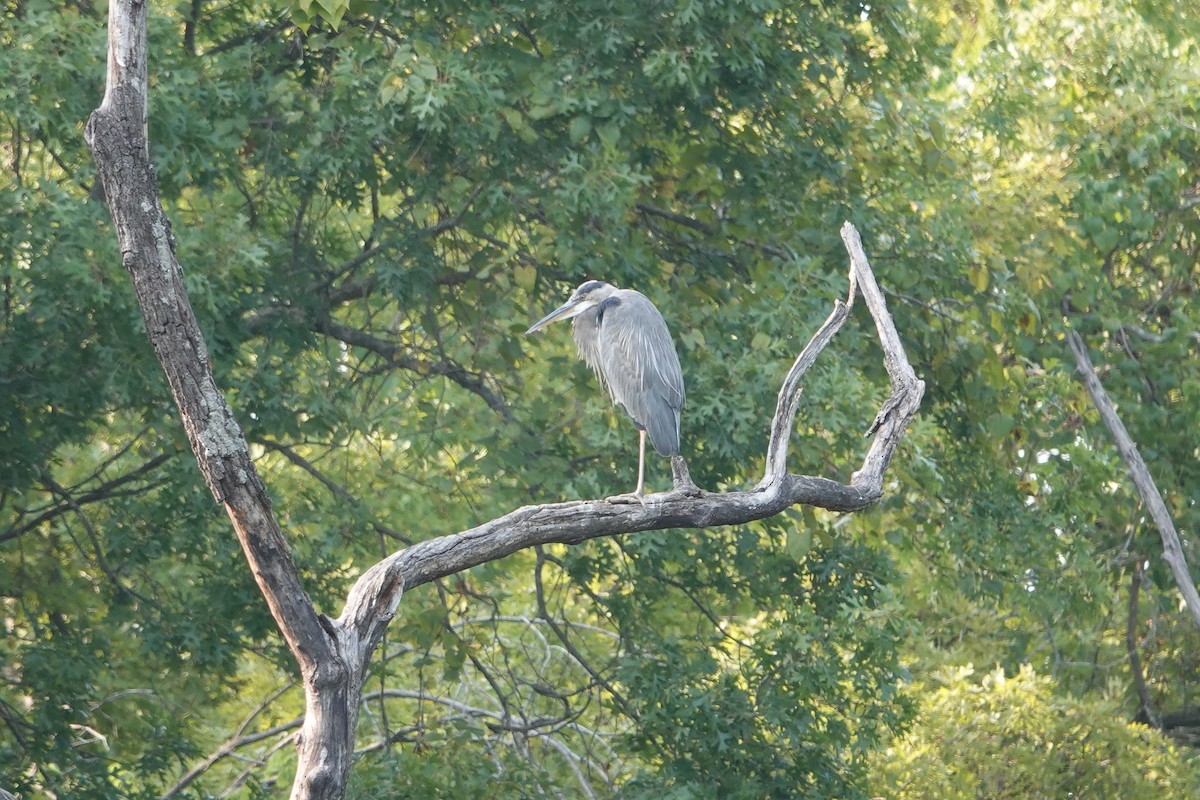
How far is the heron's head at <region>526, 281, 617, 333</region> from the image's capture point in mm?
6484

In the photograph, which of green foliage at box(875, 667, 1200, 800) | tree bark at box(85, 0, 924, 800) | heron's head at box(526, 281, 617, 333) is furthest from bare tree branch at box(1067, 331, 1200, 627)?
tree bark at box(85, 0, 924, 800)

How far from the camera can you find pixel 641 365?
5715 mm

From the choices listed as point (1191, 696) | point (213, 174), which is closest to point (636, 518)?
point (213, 174)

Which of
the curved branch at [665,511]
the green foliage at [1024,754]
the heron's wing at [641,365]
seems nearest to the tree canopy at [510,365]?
the heron's wing at [641,365]

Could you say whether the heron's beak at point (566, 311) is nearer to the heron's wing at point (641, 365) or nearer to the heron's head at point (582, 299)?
the heron's head at point (582, 299)

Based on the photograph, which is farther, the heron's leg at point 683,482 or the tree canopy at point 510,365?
the tree canopy at point 510,365

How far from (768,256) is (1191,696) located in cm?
604

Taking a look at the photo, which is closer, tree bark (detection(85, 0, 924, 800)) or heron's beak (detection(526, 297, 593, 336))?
tree bark (detection(85, 0, 924, 800))

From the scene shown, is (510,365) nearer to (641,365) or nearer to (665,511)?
(641,365)

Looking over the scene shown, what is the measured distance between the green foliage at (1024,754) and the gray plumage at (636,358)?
437cm

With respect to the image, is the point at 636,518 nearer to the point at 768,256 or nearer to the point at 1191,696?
the point at 768,256

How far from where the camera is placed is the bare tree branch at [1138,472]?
9.39 m

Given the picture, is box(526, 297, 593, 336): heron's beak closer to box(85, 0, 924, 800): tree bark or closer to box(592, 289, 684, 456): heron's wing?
box(592, 289, 684, 456): heron's wing

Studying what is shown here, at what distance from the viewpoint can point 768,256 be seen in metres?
7.85
